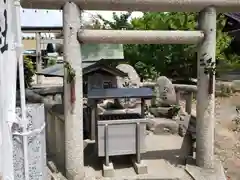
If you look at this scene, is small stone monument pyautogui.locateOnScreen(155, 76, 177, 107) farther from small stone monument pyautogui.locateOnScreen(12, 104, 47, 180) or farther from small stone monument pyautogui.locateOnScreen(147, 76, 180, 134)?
small stone monument pyautogui.locateOnScreen(12, 104, 47, 180)

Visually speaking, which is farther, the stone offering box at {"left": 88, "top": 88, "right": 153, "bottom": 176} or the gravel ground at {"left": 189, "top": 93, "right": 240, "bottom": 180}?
the gravel ground at {"left": 189, "top": 93, "right": 240, "bottom": 180}

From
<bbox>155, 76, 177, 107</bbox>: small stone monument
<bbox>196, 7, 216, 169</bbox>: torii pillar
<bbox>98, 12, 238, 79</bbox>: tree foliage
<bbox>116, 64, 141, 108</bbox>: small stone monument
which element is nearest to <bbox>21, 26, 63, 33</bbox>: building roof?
<bbox>98, 12, 238, 79</bbox>: tree foliage

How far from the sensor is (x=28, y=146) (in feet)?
10.5

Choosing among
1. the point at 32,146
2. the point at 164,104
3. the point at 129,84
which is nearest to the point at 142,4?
the point at 32,146

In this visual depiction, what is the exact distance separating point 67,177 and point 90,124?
1.93 metres

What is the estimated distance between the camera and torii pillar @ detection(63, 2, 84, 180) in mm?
5613

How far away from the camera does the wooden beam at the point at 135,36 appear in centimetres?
572

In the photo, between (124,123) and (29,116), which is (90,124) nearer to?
(124,123)

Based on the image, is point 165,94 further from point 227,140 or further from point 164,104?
point 227,140

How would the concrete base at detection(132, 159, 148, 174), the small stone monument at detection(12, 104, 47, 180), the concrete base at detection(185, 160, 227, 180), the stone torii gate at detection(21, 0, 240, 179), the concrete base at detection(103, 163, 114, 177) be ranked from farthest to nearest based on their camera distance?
the concrete base at detection(132, 159, 148, 174) < the concrete base at detection(103, 163, 114, 177) < the concrete base at detection(185, 160, 227, 180) < the stone torii gate at detection(21, 0, 240, 179) < the small stone monument at detection(12, 104, 47, 180)

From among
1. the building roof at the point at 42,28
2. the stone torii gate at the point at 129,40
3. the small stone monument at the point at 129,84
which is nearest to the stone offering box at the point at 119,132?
the stone torii gate at the point at 129,40

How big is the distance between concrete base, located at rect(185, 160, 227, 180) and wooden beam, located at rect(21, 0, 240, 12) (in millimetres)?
2908

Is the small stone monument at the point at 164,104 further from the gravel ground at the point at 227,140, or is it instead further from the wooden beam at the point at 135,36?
the wooden beam at the point at 135,36

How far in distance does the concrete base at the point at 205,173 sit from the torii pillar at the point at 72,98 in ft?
6.54
